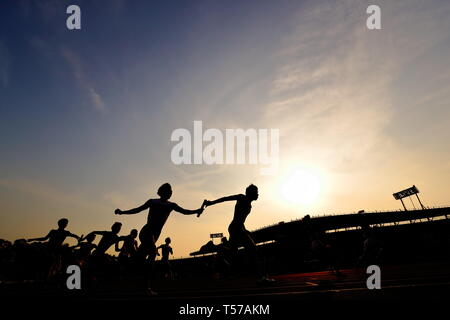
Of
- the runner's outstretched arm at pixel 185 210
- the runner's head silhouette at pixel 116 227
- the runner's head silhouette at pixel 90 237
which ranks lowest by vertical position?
the runner's head silhouette at pixel 90 237

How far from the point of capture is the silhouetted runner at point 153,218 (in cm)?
538

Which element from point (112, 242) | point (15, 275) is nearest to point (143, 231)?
point (112, 242)

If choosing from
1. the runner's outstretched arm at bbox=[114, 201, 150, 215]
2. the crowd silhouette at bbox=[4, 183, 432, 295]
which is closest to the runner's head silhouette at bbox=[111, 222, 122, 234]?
the crowd silhouette at bbox=[4, 183, 432, 295]

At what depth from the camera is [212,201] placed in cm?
630

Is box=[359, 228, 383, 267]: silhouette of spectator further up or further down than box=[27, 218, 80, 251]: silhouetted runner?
further down

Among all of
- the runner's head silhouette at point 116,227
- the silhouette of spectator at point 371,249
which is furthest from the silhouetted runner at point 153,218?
the silhouette of spectator at point 371,249

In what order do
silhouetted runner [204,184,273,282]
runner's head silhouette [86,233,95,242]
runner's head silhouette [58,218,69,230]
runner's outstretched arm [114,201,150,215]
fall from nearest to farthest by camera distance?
runner's outstretched arm [114,201,150,215] → silhouetted runner [204,184,273,282] → runner's head silhouette [58,218,69,230] → runner's head silhouette [86,233,95,242]

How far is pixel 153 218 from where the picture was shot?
218 inches

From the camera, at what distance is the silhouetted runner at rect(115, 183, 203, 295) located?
5379mm

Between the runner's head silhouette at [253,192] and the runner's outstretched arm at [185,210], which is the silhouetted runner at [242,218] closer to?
the runner's head silhouette at [253,192]

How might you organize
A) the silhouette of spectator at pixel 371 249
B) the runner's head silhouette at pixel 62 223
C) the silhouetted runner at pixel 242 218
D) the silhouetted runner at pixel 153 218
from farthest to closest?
the silhouette of spectator at pixel 371 249
the runner's head silhouette at pixel 62 223
the silhouetted runner at pixel 242 218
the silhouetted runner at pixel 153 218

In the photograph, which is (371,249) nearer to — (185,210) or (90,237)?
(185,210)

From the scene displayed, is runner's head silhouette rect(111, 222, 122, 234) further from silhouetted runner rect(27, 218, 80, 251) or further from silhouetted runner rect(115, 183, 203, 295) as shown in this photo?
silhouetted runner rect(115, 183, 203, 295)
